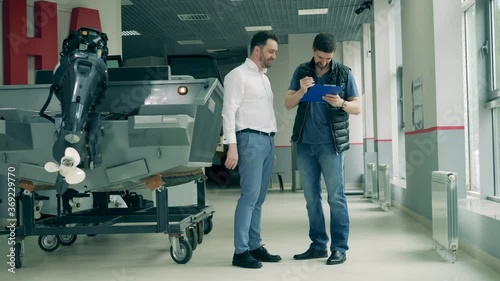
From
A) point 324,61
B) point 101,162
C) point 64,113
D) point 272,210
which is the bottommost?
point 272,210

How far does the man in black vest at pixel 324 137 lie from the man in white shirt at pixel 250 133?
0.24 metres

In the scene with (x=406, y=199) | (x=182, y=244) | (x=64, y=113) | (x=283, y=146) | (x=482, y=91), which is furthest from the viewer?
(x=283, y=146)

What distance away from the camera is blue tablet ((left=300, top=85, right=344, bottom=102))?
3656 millimetres

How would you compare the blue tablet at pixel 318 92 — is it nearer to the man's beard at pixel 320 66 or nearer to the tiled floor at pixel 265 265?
the man's beard at pixel 320 66

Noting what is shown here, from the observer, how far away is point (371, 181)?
9.50m

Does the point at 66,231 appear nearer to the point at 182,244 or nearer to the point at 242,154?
the point at 182,244

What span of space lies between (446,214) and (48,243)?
2.98 m

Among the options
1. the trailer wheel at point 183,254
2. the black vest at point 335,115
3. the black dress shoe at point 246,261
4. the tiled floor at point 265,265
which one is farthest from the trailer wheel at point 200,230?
the black vest at point 335,115

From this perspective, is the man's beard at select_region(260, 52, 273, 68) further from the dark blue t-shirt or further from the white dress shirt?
the dark blue t-shirt

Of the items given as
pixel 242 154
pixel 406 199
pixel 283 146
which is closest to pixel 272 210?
pixel 406 199

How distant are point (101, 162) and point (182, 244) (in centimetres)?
78

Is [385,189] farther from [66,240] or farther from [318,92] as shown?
[318,92]

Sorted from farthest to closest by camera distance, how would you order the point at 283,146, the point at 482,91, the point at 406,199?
the point at 283,146
the point at 406,199
the point at 482,91

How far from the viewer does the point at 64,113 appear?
3.52m
